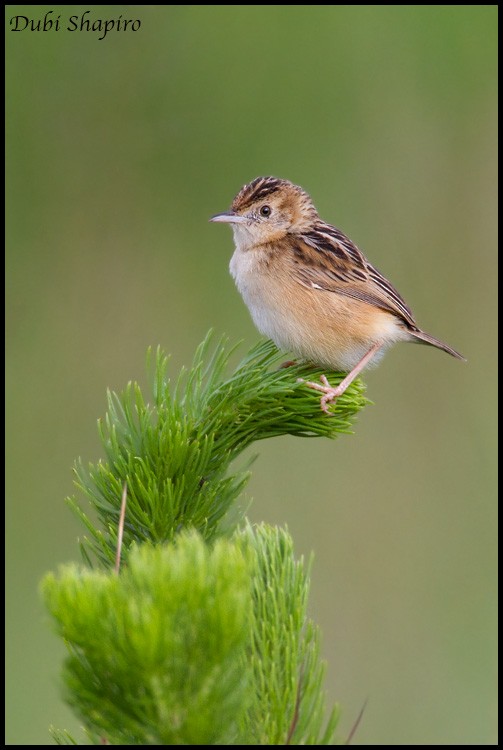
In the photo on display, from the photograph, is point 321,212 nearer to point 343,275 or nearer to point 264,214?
point 264,214

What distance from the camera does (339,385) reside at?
3.26 meters

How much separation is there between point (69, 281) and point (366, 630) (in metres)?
2.99

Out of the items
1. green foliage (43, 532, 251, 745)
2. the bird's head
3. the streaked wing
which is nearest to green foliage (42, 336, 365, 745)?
green foliage (43, 532, 251, 745)

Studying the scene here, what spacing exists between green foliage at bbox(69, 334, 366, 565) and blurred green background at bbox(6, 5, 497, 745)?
3.03 meters

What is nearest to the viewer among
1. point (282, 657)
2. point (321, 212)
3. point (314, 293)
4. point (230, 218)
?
point (282, 657)

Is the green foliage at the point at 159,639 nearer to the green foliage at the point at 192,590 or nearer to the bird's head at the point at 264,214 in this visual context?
the green foliage at the point at 192,590

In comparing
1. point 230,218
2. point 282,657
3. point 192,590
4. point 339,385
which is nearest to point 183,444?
point 282,657

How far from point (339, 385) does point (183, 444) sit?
1.11m

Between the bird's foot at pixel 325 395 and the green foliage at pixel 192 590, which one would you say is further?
the bird's foot at pixel 325 395

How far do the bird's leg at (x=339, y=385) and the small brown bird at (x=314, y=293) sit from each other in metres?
0.01

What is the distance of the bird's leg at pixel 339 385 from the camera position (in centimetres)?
280

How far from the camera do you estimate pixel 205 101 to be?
19.4 feet

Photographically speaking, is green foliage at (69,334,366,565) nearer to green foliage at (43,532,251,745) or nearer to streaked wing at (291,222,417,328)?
green foliage at (43,532,251,745)

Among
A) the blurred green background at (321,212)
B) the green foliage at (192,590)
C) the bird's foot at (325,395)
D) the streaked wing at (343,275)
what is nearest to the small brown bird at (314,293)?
the streaked wing at (343,275)
